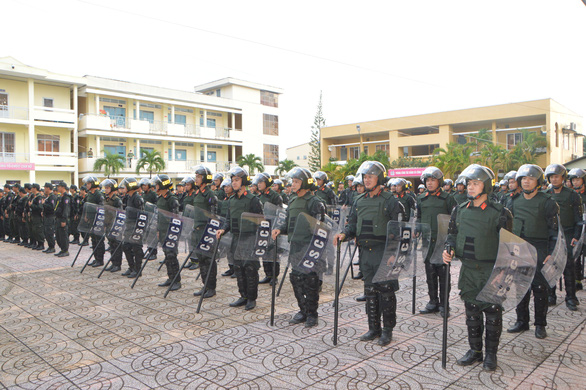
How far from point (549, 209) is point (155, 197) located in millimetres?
8367

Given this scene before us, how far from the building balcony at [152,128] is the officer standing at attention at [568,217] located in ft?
113

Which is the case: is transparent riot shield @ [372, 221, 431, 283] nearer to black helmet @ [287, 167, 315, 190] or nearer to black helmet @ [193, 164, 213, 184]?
black helmet @ [287, 167, 315, 190]

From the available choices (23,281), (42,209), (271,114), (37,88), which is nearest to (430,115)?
(271,114)

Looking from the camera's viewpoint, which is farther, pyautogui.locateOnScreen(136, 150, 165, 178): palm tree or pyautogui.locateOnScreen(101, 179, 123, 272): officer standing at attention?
pyautogui.locateOnScreen(136, 150, 165, 178): palm tree

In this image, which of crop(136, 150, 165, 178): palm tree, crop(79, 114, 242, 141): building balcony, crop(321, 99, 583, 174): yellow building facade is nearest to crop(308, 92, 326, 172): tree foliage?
crop(321, 99, 583, 174): yellow building facade

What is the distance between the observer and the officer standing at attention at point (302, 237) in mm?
5848

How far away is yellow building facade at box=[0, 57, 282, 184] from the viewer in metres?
32.0

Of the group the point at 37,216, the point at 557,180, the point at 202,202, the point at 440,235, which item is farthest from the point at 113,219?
the point at 557,180

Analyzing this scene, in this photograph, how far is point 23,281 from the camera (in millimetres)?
9070

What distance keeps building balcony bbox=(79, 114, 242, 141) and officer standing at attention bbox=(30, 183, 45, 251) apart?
73.4 ft

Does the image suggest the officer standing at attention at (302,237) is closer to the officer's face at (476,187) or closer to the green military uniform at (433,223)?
the green military uniform at (433,223)

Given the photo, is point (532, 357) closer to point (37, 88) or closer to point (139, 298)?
point (139, 298)

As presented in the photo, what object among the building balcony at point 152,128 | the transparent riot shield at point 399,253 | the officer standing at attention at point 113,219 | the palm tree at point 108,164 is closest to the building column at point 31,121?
the building balcony at point 152,128

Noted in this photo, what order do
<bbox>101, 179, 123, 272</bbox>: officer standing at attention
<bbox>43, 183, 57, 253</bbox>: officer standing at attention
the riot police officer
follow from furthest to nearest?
<bbox>43, 183, 57, 253</bbox>: officer standing at attention, <bbox>101, 179, 123, 272</bbox>: officer standing at attention, the riot police officer
